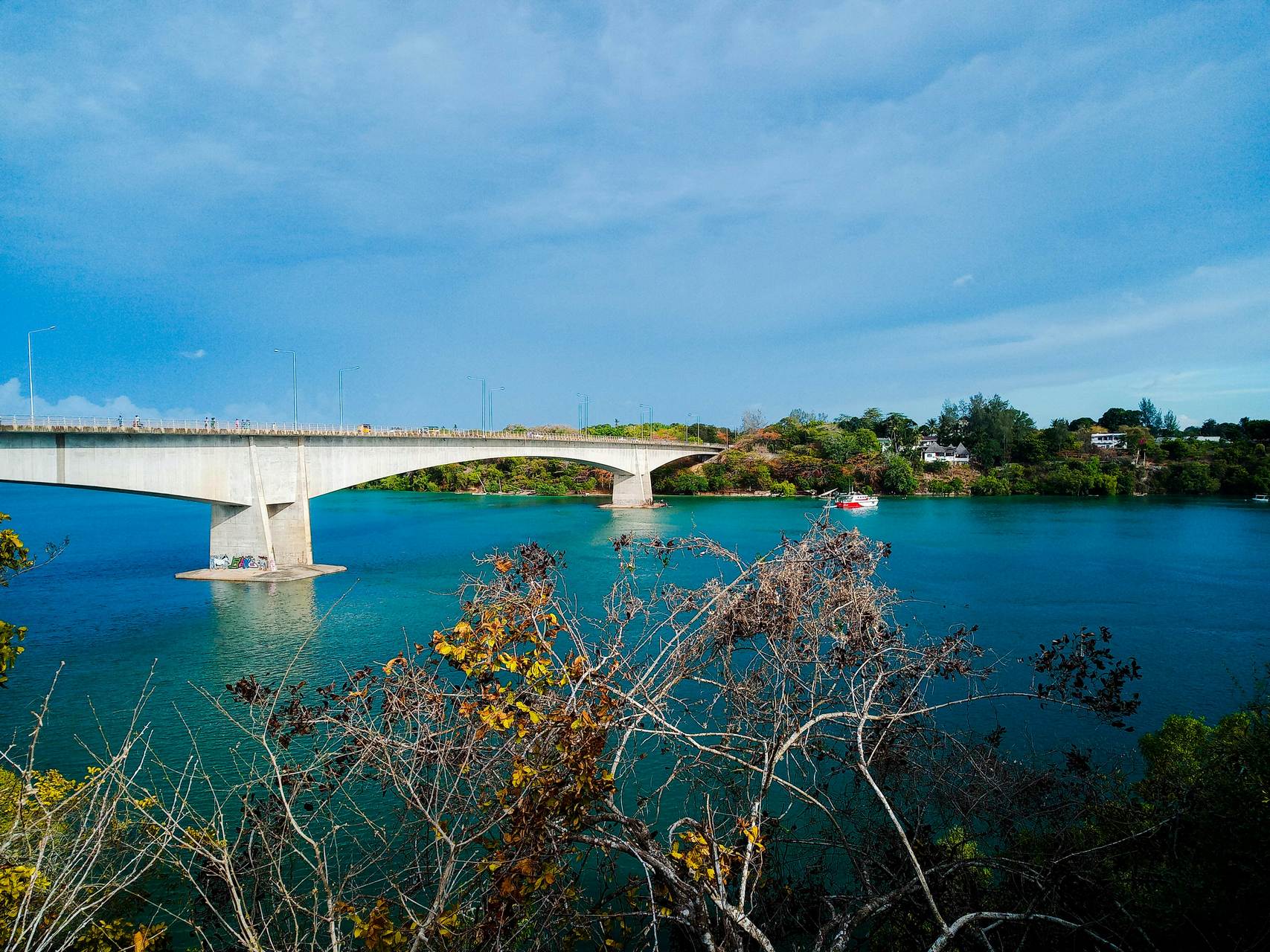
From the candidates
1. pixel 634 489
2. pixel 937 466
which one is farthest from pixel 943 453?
pixel 634 489

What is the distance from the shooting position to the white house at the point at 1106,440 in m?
74.9

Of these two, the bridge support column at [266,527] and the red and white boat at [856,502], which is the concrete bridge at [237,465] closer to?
the bridge support column at [266,527]

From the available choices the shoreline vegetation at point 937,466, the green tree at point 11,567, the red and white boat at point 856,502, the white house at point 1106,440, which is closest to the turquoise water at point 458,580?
the red and white boat at point 856,502

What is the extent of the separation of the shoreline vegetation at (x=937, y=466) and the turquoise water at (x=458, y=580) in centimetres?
1423

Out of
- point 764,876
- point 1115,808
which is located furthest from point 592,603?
point 1115,808

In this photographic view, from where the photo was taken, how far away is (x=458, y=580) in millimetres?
24109

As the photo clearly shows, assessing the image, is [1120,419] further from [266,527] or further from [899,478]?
[266,527]

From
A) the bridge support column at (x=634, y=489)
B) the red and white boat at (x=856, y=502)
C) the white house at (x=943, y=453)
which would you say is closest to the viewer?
the red and white boat at (x=856, y=502)

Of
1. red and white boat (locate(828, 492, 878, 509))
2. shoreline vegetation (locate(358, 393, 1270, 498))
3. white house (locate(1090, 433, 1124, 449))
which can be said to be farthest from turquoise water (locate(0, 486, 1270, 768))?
white house (locate(1090, 433, 1124, 449))

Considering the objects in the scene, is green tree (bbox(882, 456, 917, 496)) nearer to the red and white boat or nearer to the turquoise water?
the red and white boat

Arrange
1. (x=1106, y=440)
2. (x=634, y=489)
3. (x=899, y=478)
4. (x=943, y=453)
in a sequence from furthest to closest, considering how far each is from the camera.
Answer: (x=1106, y=440), (x=943, y=453), (x=899, y=478), (x=634, y=489)

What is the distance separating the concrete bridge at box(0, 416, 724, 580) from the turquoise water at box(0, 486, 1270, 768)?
244cm

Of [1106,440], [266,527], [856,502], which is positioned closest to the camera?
[266,527]

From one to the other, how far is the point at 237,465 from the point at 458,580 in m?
8.99
